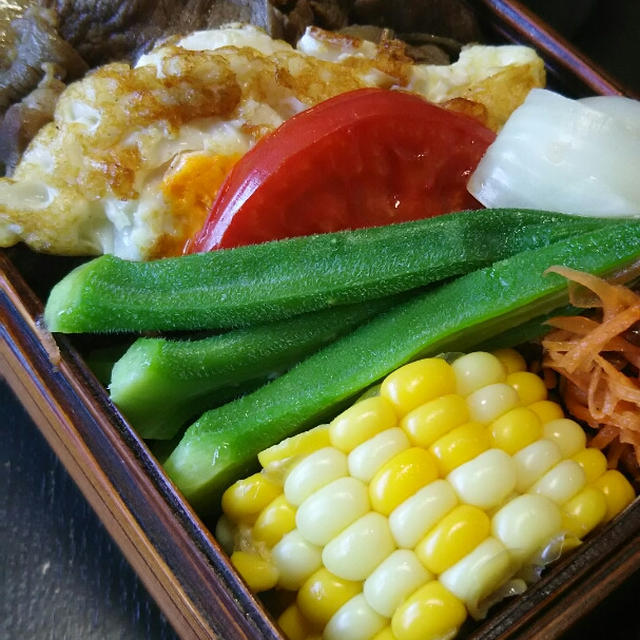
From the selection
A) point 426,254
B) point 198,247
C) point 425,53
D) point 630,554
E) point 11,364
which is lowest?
point 11,364

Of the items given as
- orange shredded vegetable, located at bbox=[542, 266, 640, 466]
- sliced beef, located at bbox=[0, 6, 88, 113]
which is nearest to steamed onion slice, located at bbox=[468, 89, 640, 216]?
orange shredded vegetable, located at bbox=[542, 266, 640, 466]

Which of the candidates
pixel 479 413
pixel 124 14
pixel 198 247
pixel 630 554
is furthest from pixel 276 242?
pixel 124 14

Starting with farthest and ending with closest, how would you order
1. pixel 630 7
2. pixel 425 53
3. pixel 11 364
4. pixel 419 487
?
pixel 630 7 < pixel 425 53 < pixel 11 364 < pixel 419 487

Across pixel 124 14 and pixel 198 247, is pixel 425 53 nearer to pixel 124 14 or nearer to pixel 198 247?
pixel 124 14

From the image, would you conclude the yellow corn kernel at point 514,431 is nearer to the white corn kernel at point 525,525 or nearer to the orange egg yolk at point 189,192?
the white corn kernel at point 525,525

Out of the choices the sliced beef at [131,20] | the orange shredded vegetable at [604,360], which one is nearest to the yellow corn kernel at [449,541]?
the orange shredded vegetable at [604,360]

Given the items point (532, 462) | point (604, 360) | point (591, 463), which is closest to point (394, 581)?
point (532, 462)

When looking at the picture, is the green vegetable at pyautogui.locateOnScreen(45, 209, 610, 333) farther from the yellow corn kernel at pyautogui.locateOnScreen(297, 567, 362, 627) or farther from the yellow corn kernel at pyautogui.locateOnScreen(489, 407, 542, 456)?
the yellow corn kernel at pyautogui.locateOnScreen(297, 567, 362, 627)

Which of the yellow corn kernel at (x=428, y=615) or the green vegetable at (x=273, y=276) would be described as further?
the green vegetable at (x=273, y=276)

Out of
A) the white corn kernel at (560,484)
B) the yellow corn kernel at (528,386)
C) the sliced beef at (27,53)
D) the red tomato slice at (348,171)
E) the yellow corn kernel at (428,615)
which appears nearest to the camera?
the yellow corn kernel at (428,615)
